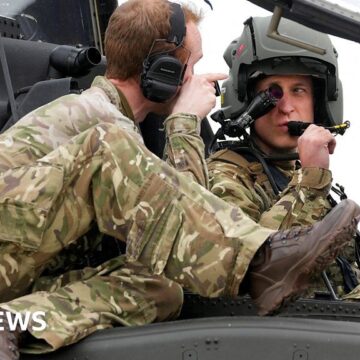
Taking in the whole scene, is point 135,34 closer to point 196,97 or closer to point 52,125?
point 196,97

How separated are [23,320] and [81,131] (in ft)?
1.98

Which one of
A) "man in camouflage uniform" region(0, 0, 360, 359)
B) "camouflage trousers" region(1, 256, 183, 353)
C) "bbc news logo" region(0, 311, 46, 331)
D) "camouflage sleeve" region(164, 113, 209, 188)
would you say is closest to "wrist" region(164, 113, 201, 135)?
"camouflage sleeve" region(164, 113, 209, 188)

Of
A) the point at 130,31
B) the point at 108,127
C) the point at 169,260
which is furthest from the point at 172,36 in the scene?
the point at 169,260

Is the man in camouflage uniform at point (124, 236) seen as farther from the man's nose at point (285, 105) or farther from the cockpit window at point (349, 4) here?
the man's nose at point (285, 105)

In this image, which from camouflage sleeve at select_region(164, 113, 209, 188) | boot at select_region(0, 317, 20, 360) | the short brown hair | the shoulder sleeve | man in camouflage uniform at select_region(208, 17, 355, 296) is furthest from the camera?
the shoulder sleeve

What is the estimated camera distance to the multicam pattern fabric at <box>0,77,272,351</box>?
10.5ft

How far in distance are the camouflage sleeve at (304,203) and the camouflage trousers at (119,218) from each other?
528 millimetres

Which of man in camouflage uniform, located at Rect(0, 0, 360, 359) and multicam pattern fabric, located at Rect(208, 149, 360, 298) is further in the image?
multicam pattern fabric, located at Rect(208, 149, 360, 298)

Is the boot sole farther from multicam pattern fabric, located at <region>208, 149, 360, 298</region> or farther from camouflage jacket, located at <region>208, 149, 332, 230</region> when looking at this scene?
camouflage jacket, located at <region>208, 149, 332, 230</region>

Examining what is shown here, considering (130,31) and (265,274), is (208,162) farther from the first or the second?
(265,274)

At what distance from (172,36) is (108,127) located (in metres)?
0.52

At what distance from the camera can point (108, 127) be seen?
330cm

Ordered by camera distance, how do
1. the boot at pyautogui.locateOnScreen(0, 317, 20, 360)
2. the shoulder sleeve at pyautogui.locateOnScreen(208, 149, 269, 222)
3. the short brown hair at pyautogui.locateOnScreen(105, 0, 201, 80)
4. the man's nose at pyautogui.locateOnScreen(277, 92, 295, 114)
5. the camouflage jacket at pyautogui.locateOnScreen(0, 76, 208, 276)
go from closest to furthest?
the boot at pyautogui.locateOnScreen(0, 317, 20, 360) < the camouflage jacket at pyautogui.locateOnScreen(0, 76, 208, 276) < the short brown hair at pyautogui.locateOnScreen(105, 0, 201, 80) < the shoulder sleeve at pyautogui.locateOnScreen(208, 149, 269, 222) < the man's nose at pyautogui.locateOnScreen(277, 92, 295, 114)

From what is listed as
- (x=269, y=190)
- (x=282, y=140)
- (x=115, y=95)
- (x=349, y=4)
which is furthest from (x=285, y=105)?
(x=349, y=4)
